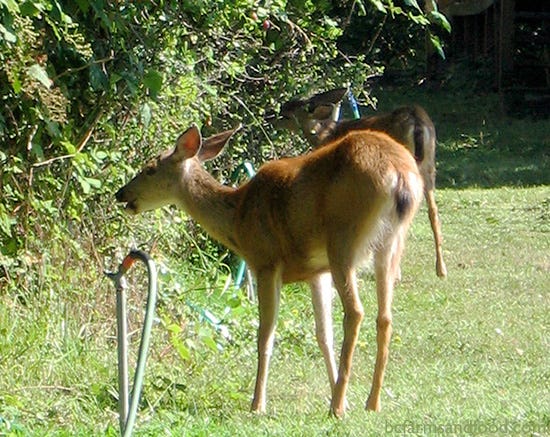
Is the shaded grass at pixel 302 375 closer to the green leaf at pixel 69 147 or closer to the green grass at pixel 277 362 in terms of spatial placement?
the green grass at pixel 277 362

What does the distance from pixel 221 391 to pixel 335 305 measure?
3102 mm

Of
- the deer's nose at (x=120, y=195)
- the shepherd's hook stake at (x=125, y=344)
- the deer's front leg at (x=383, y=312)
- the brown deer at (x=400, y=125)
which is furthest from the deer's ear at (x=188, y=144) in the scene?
the brown deer at (x=400, y=125)

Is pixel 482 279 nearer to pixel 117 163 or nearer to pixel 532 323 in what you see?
pixel 532 323

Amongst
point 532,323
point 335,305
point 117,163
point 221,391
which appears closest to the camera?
point 221,391

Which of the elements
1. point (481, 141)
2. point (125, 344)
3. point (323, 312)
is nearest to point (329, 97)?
point (323, 312)

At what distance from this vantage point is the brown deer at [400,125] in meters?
12.4

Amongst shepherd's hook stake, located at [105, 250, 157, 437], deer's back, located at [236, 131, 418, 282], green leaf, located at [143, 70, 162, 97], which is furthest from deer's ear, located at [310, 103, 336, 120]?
shepherd's hook stake, located at [105, 250, 157, 437]

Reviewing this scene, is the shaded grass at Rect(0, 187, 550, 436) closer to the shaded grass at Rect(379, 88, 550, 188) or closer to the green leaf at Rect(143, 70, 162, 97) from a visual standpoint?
the green leaf at Rect(143, 70, 162, 97)

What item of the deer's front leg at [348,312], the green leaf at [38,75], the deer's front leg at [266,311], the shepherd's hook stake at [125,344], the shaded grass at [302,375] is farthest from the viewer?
the deer's front leg at [266,311]

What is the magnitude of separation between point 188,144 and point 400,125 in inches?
187

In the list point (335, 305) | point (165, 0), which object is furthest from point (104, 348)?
point (335, 305)

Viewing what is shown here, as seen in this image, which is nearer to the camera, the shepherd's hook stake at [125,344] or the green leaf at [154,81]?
the shepherd's hook stake at [125,344]

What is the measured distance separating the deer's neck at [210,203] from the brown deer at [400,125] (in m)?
3.73

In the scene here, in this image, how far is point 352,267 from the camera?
7199 millimetres
